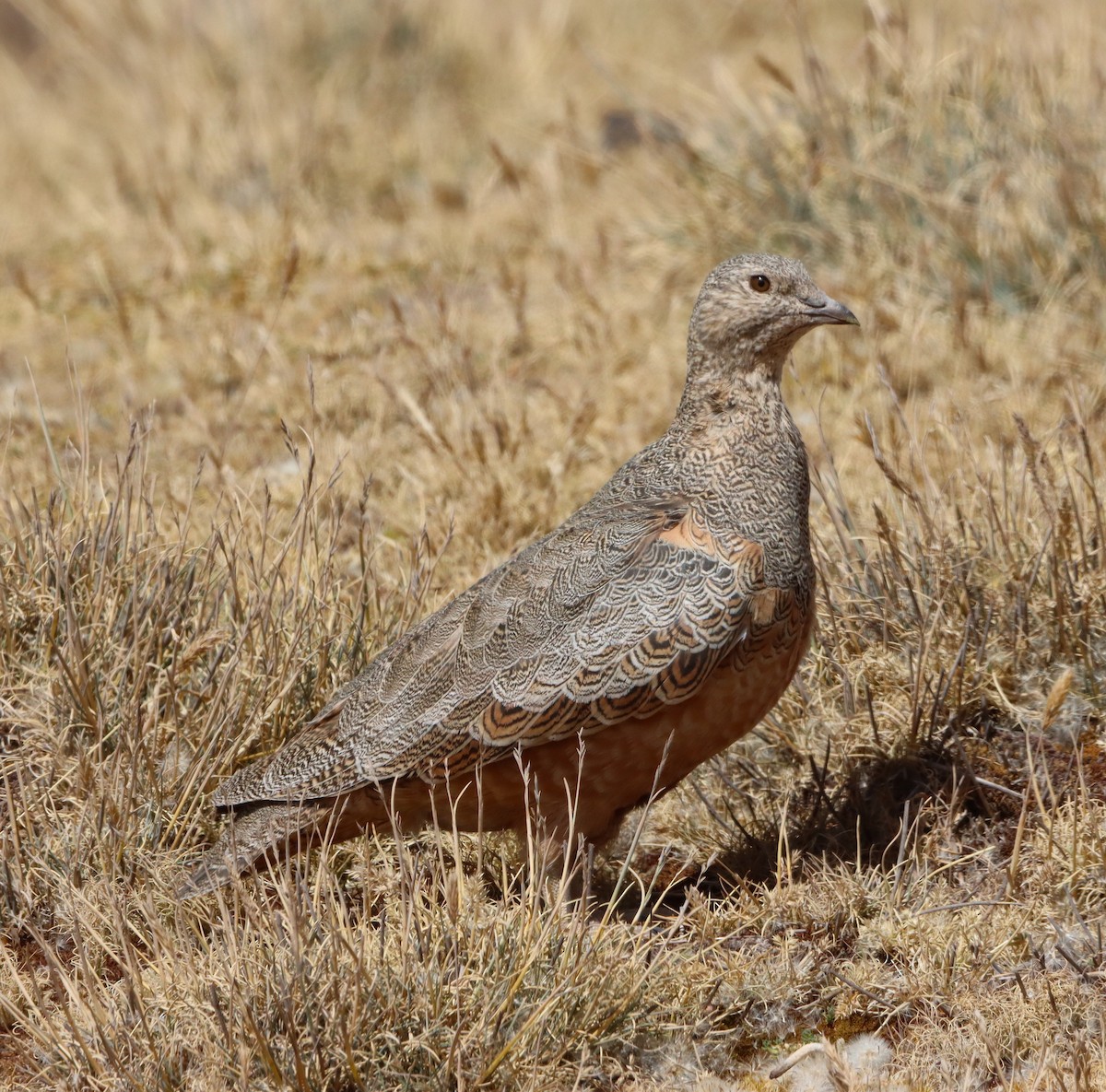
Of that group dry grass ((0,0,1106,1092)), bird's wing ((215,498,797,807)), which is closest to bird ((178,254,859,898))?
bird's wing ((215,498,797,807))

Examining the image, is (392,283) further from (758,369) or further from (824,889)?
(824,889)

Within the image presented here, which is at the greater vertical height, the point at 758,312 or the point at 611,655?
the point at 758,312

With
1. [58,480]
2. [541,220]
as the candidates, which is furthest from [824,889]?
[541,220]

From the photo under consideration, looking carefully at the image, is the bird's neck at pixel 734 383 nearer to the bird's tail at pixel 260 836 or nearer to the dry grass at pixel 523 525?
the dry grass at pixel 523 525

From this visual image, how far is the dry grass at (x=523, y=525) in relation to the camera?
11.0 ft

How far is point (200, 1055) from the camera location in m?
3.14

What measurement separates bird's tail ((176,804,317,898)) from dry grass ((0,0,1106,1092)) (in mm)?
110

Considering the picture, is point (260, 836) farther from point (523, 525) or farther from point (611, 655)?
point (523, 525)

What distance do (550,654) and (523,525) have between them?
182 centimetres

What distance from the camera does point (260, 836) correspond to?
395 centimetres

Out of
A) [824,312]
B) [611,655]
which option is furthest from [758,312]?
[611,655]

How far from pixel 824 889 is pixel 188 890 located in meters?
1.59

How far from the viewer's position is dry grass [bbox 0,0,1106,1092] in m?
3.35

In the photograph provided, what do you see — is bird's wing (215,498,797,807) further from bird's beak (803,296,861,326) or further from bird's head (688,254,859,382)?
bird's beak (803,296,861,326)
